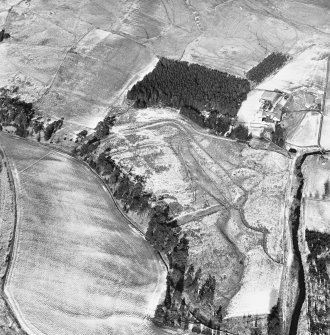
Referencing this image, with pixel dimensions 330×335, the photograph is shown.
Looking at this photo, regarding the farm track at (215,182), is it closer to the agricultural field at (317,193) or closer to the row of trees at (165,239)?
the agricultural field at (317,193)

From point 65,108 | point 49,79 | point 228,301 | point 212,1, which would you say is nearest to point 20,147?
point 65,108

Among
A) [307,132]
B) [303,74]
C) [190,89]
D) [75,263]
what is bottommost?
[75,263]

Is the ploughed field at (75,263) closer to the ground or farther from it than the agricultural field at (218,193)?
closer to the ground

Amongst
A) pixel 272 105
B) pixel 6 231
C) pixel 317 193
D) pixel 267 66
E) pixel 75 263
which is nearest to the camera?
pixel 75 263

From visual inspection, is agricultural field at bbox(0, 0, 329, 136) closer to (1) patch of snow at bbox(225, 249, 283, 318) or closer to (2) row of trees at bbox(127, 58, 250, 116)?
(2) row of trees at bbox(127, 58, 250, 116)

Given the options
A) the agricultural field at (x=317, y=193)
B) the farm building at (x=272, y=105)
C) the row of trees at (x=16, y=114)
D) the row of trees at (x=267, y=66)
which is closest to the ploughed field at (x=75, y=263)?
the row of trees at (x=16, y=114)

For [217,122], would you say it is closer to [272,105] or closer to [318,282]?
[272,105]

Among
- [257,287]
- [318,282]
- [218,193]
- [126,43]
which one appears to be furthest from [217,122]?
[318,282]
